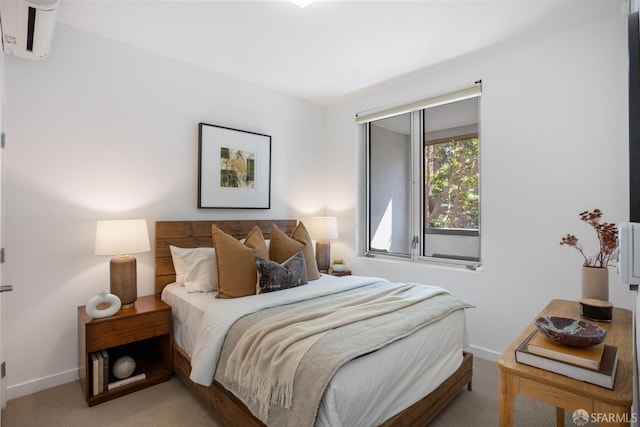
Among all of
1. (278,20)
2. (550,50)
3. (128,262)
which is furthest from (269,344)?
(550,50)

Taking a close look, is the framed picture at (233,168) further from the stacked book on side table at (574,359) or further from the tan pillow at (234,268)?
the stacked book on side table at (574,359)

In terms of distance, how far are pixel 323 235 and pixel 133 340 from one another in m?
2.13

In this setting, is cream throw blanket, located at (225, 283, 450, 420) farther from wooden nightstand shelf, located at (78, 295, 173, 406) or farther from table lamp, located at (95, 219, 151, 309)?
table lamp, located at (95, 219, 151, 309)

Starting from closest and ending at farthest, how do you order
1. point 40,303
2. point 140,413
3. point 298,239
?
point 140,413 → point 40,303 → point 298,239

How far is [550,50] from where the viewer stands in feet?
8.66

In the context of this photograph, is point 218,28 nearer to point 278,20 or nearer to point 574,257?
point 278,20

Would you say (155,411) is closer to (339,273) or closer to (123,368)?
(123,368)

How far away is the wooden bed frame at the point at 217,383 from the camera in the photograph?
177 cm

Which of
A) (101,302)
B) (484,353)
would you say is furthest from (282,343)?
(484,353)

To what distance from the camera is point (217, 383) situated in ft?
6.55

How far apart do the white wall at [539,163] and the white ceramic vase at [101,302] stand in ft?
9.00

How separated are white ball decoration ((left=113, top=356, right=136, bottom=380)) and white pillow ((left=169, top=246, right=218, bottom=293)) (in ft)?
2.12

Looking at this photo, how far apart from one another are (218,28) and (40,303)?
8.04ft

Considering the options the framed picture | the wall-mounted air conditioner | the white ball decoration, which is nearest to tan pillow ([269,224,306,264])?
the framed picture
